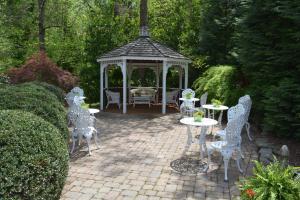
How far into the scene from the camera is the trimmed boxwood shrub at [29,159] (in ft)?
13.1

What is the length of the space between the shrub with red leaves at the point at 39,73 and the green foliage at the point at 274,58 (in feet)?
23.0

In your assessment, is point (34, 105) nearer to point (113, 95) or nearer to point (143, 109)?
point (113, 95)

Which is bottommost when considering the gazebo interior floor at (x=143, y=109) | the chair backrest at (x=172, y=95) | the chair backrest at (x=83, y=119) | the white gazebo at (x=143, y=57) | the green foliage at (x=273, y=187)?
the gazebo interior floor at (x=143, y=109)

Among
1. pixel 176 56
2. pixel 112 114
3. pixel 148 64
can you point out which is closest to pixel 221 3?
pixel 176 56

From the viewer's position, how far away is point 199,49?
16.5 meters

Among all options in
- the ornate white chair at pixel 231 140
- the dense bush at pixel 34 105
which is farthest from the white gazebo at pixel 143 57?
the ornate white chair at pixel 231 140

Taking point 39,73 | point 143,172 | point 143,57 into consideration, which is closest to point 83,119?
point 143,172

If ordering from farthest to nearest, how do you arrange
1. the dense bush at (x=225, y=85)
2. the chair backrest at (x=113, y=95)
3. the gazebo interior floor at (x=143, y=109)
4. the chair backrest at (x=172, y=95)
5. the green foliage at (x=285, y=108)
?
A: the chair backrest at (x=172, y=95)
the chair backrest at (x=113, y=95)
the gazebo interior floor at (x=143, y=109)
the dense bush at (x=225, y=85)
the green foliage at (x=285, y=108)

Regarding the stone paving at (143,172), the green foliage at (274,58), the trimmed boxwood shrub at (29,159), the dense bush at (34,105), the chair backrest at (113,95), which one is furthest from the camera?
the chair backrest at (113,95)

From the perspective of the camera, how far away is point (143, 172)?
6.70m

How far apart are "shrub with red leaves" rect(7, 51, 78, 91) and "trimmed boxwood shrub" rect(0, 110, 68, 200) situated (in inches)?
337

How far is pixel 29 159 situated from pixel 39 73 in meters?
9.55

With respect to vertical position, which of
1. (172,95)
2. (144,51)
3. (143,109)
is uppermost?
(144,51)

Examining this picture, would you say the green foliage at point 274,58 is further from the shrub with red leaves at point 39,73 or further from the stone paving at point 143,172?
the shrub with red leaves at point 39,73
